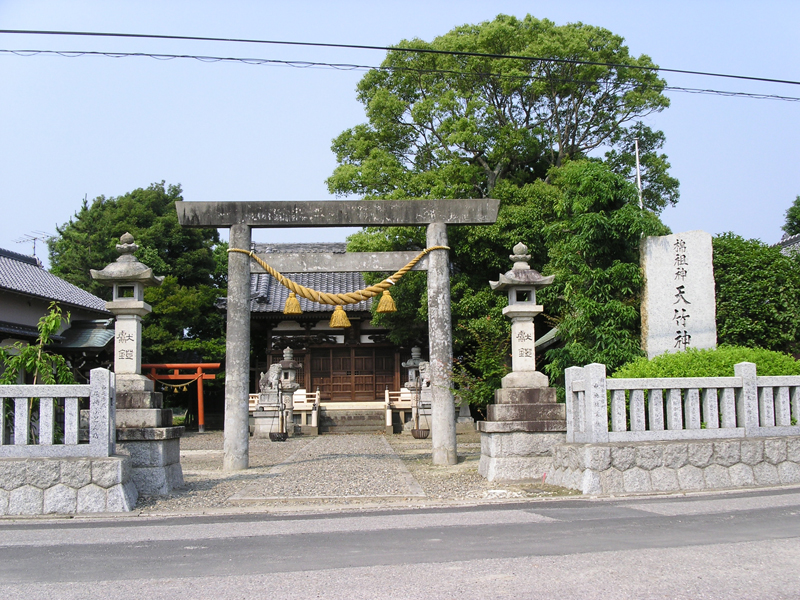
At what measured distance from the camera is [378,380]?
83.9 feet

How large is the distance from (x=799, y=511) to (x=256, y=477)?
23.6 feet

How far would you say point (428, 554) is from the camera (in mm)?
4980

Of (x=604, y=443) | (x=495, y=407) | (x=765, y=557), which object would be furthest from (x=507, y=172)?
(x=765, y=557)

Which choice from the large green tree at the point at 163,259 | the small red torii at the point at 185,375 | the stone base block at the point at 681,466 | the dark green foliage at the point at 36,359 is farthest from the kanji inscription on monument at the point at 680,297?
the large green tree at the point at 163,259

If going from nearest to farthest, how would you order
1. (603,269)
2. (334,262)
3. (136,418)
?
(136,418) → (334,262) → (603,269)

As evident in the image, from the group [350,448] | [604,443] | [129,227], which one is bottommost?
[350,448]

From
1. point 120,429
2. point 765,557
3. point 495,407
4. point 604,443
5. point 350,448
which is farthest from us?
point 350,448

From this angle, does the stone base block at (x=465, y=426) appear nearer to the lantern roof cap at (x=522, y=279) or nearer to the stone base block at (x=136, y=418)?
the lantern roof cap at (x=522, y=279)

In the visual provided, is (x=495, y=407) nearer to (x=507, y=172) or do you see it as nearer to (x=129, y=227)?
(x=507, y=172)

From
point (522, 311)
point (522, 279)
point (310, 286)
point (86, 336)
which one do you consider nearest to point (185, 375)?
point (86, 336)

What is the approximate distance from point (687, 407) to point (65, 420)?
7.26 meters

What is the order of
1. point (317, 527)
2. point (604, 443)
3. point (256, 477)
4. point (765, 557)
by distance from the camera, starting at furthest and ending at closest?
point (256, 477)
point (604, 443)
point (317, 527)
point (765, 557)

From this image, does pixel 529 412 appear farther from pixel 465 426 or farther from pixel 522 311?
pixel 465 426

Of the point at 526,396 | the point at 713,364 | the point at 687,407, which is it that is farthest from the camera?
the point at 526,396
